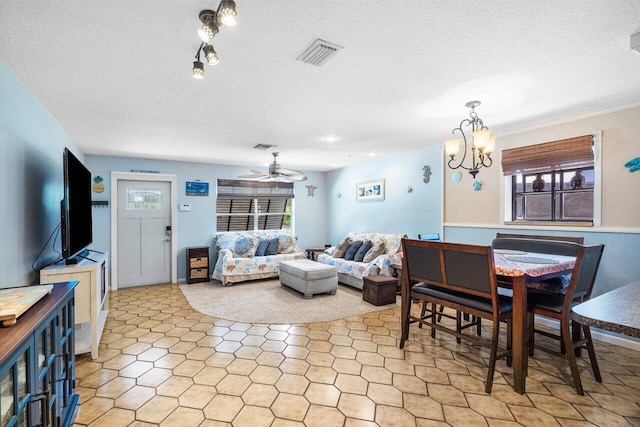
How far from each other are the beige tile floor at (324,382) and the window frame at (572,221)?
1.22m

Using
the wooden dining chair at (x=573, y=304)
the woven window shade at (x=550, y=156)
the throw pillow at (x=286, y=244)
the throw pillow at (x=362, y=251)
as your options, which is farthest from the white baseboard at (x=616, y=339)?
the throw pillow at (x=286, y=244)

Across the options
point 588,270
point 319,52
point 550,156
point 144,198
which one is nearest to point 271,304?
point 144,198

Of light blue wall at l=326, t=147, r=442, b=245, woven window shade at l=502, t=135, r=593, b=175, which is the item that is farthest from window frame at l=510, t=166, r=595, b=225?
light blue wall at l=326, t=147, r=442, b=245

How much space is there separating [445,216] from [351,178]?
8.15ft

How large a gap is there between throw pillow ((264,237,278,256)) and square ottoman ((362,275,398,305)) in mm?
2247

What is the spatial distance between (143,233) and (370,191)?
4247 mm

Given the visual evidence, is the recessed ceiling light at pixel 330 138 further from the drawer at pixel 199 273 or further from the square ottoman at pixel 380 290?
the drawer at pixel 199 273

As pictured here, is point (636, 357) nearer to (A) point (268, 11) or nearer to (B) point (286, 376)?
(B) point (286, 376)

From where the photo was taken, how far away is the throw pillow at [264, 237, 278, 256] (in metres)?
5.84

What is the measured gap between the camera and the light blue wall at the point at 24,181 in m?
1.99

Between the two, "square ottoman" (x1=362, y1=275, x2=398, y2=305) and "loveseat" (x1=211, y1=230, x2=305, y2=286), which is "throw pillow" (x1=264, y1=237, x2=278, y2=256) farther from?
"square ottoman" (x1=362, y1=275, x2=398, y2=305)

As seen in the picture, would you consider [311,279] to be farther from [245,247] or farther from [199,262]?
[199,262]

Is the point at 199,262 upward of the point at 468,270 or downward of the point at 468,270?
downward

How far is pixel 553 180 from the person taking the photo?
11.6 feet
